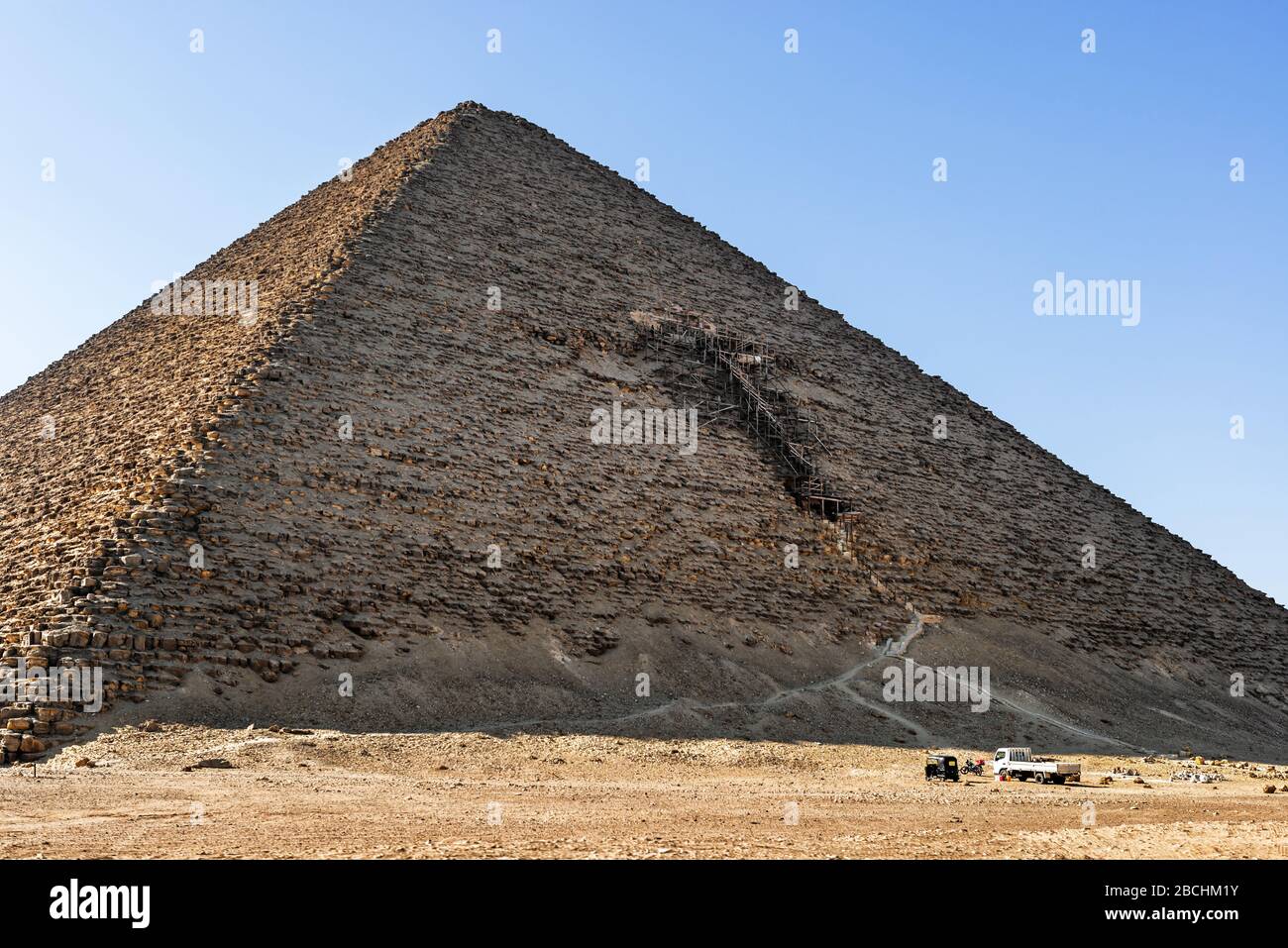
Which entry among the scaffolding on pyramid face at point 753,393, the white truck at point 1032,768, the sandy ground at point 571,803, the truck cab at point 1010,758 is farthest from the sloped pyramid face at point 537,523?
the white truck at point 1032,768

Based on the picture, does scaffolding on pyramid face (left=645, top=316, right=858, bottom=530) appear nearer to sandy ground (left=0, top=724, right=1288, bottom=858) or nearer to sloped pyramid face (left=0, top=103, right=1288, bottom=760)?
sloped pyramid face (left=0, top=103, right=1288, bottom=760)

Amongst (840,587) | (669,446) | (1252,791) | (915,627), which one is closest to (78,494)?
(669,446)

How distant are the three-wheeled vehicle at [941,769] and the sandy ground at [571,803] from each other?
0.29 metres

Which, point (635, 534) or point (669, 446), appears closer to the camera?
point (635, 534)

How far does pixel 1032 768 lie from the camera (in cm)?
1518

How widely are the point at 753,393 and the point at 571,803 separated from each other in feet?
60.9

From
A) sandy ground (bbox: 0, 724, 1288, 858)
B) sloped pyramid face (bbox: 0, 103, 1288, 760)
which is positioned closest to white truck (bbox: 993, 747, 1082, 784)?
sandy ground (bbox: 0, 724, 1288, 858)

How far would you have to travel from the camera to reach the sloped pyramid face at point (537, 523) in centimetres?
1673

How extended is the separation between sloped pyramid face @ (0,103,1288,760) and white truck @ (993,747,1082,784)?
122 inches

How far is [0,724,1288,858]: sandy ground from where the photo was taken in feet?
24.3

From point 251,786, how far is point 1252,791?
12.1m

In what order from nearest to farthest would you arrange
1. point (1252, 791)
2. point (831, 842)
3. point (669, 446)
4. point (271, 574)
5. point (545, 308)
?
point (831, 842) < point (1252, 791) < point (271, 574) < point (669, 446) < point (545, 308)

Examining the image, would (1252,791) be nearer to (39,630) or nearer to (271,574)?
(271,574)

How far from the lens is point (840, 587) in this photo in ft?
77.7
